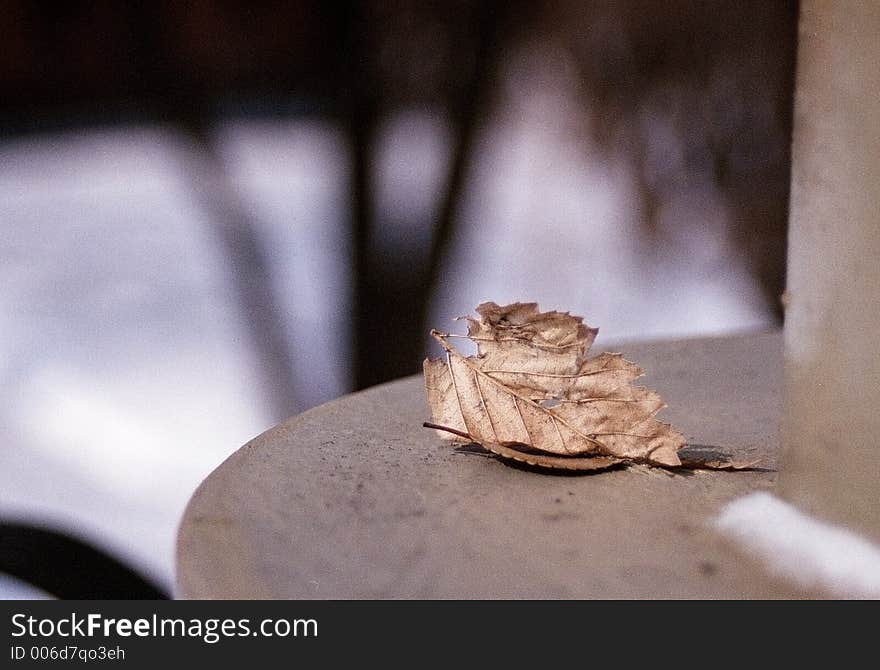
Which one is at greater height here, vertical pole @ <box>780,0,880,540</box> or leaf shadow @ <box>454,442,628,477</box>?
vertical pole @ <box>780,0,880,540</box>

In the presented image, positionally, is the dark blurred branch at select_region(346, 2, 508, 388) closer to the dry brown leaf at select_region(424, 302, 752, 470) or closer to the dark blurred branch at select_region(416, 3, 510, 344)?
the dark blurred branch at select_region(416, 3, 510, 344)

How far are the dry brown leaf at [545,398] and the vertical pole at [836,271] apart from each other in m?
0.08

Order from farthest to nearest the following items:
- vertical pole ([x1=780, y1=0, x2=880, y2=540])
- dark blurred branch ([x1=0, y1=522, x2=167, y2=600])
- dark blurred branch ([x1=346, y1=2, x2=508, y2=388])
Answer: dark blurred branch ([x1=346, y1=2, x2=508, y2=388]) < dark blurred branch ([x1=0, y1=522, x2=167, y2=600]) < vertical pole ([x1=780, y1=0, x2=880, y2=540])

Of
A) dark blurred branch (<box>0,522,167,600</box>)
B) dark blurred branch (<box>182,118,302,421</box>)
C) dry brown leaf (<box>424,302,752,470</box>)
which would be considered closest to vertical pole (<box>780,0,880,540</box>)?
dry brown leaf (<box>424,302,752,470</box>)

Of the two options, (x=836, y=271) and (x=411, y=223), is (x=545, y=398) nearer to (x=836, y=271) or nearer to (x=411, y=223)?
(x=836, y=271)

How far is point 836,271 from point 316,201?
1782 millimetres

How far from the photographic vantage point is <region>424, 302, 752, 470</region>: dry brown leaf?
0.58 metres

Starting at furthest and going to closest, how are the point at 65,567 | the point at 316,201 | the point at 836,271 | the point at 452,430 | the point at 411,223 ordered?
1. the point at 316,201
2. the point at 411,223
3. the point at 65,567
4. the point at 452,430
5. the point at 836,271

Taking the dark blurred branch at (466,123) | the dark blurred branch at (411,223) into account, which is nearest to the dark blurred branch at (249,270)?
the dark blurred branch at (411,223)

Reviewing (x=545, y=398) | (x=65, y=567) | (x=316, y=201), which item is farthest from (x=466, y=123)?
(x=545, y=398)

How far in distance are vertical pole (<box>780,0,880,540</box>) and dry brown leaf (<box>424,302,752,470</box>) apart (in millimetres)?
77

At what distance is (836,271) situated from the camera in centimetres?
49
